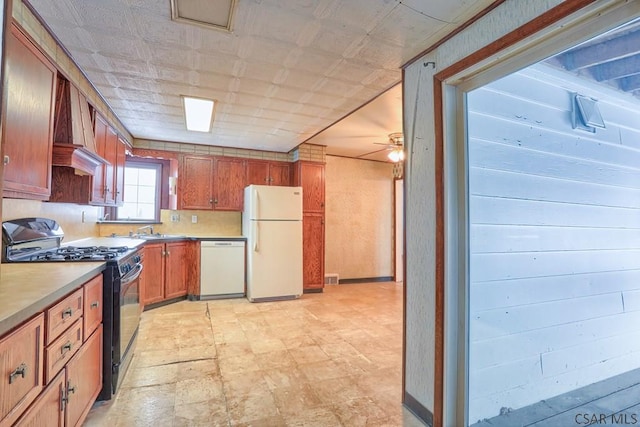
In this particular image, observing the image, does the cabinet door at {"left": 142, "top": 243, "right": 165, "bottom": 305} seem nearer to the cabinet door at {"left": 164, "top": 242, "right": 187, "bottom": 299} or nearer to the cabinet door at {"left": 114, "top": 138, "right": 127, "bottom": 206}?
the cabinet door at {"left": 164, "top": 242, "right": 187, "bottom": 299}

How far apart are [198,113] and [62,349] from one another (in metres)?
2.58

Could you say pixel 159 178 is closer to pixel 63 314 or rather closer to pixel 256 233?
pixel 256 233

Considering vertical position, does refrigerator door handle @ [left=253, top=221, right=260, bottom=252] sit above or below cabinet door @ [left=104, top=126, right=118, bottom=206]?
below

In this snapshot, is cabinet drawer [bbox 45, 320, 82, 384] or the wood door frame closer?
cabinet drawer [bbox 45, 320, 82, 384]

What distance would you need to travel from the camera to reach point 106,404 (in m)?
1.92

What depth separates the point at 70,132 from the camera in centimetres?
217

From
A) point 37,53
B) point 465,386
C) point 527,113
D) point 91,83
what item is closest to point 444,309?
point 465,386

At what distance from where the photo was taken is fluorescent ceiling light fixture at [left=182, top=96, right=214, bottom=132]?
2971 millimetres

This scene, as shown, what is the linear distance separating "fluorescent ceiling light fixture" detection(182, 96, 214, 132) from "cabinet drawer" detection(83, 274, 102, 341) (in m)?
1.81

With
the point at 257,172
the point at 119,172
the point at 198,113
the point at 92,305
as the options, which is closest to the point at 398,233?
the point at 257,172

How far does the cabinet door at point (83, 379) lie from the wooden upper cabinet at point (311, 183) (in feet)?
11.1

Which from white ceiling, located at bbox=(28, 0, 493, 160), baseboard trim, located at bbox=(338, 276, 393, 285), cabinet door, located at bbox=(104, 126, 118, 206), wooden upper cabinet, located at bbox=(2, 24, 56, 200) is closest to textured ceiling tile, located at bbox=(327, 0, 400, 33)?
white ceiling, located at bbox=(28, 0, 493, 160)

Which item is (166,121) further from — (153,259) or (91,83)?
(153,259)

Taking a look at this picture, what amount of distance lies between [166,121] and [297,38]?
7.71 feet
